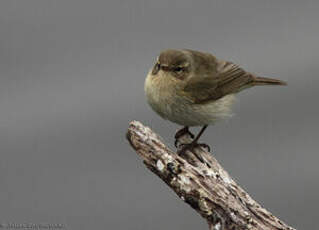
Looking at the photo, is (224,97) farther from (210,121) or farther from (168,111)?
(168,111)

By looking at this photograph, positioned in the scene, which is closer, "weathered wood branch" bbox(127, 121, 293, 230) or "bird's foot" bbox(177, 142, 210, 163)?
"weathered wood branch" bbox(127, 121, 293, 230)

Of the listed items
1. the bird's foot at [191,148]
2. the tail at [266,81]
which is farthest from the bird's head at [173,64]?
the tail at [266,81]

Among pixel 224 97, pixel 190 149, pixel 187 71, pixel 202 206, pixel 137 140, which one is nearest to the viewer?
pixel 202 206

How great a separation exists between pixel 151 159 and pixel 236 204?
754 millimetres

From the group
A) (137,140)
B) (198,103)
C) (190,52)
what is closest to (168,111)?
(198,103)

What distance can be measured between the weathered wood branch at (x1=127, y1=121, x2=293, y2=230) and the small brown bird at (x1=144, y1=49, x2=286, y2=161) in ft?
2.75

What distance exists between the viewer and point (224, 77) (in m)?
5.77

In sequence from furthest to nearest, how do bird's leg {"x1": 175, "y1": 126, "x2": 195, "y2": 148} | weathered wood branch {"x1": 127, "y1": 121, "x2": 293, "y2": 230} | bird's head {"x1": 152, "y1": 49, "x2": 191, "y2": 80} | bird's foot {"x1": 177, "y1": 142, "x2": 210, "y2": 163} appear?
bird's leg {"x1": 175, "y1": 126, "x2": 195, "y2": 148}, bird's head {"x1": 152, "y1": 49, "x2": 191, "y2": 80}, bird's foot {"x1": 177, "y1": 142, "x2": 210, "y2": 163}, weathered wood branch {"x1": 127, "y1": 121, "x2": 293, "y2": 230}

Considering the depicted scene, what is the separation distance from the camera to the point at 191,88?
5.39 meters

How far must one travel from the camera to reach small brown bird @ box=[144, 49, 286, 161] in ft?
17.0

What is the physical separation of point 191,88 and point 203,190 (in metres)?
1.76

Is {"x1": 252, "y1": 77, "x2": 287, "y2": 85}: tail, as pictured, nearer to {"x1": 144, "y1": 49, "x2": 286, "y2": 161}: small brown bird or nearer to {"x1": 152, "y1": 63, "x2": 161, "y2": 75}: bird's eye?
{"x1": 144, "y1": 49, "x2": 286, "y2": 161}: small brown bird

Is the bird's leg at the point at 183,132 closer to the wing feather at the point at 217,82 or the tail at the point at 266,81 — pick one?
the wing feather at the point at 217,82

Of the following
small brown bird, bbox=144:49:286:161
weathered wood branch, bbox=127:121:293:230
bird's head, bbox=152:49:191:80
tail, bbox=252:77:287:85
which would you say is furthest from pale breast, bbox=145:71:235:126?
weathered wood branch, bbox=127:121:293:230
